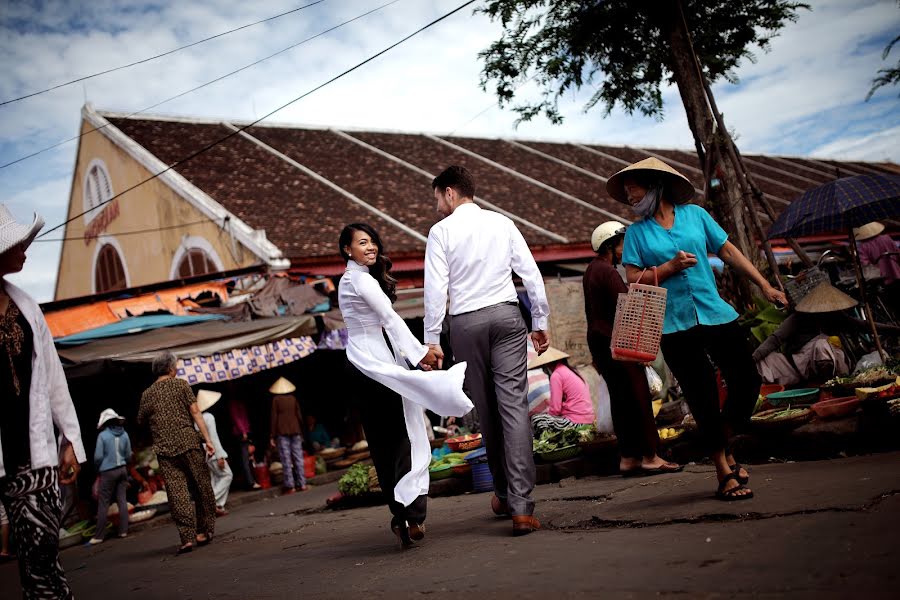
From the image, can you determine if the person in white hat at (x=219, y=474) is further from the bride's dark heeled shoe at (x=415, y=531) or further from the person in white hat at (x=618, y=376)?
the bride's dark heeled shoe at (x=415, y=531)

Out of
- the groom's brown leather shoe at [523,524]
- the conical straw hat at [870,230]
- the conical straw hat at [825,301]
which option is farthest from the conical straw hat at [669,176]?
the conical straw hat at [870,230]

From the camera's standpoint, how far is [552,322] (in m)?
15.6

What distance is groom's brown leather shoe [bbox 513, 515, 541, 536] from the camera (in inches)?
174

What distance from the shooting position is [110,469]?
1073 centimetres

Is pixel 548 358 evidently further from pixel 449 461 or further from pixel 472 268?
pixel 472 268

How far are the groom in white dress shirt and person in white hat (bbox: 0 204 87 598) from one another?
206cm

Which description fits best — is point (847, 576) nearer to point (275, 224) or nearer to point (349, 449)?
point (349, 449)

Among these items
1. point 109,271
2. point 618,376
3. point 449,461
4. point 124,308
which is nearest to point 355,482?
point 449,461

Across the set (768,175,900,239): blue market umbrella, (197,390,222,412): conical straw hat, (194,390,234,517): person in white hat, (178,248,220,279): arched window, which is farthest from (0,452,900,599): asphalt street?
(178,248,220,279): arched window

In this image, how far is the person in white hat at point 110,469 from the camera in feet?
35.3

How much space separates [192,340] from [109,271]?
957 centimetres

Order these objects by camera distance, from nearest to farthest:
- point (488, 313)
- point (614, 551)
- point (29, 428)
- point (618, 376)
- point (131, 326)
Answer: point (29, 428)
point (614, 551)
point (488, 313)
point (618, 376)
point (131, 326)

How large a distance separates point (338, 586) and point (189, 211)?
1396 cm

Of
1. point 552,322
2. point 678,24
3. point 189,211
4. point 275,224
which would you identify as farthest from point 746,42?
point 189,211
